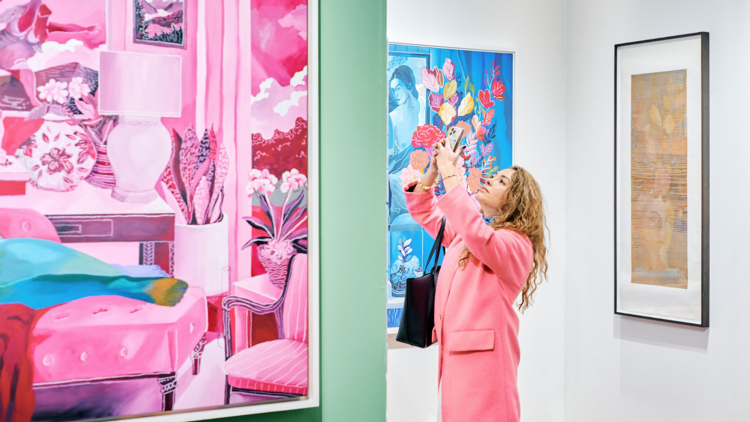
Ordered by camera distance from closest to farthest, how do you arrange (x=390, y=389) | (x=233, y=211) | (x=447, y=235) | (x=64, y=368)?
(x=64, y=368), (x=233, y=211), (x=447, y=235), (x=390, y=389)

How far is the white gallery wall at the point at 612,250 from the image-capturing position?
6.26 ft

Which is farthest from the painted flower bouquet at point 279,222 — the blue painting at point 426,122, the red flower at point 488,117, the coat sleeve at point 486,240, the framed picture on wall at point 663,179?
the framed picture on wall at point 663,179

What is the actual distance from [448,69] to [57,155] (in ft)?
5.35

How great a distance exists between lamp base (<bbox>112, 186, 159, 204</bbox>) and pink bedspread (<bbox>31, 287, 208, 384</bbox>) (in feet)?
0.56

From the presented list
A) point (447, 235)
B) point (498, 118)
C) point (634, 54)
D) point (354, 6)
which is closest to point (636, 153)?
point (634, 54)

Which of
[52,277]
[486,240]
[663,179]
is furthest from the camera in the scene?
[663,179]

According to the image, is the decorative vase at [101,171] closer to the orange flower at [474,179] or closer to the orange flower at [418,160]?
the orange flower at [418,160]

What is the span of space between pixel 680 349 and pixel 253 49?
1924 mm

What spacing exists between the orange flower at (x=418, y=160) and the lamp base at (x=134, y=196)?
4.37 ft

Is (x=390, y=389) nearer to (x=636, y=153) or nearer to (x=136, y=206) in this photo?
(x=636, y=153)

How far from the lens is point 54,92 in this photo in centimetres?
93

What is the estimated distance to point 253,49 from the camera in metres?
1.04

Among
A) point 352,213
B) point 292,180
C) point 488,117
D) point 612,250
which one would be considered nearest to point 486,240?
point 352,213

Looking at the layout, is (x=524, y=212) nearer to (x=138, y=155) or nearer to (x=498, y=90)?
(x=498, y=90)
